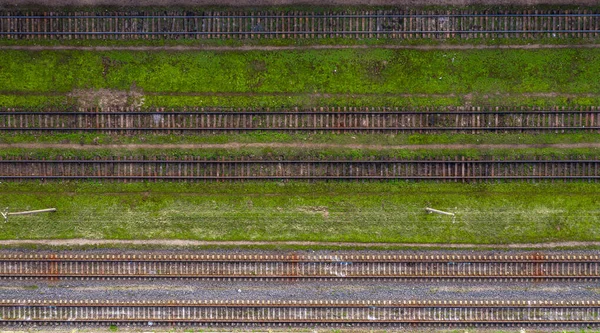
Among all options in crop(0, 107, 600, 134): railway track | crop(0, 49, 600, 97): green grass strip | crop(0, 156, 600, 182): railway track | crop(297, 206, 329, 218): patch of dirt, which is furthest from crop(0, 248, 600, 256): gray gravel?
crop(0, 49, 600, 97): green grass strip

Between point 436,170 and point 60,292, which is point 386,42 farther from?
point 60,292

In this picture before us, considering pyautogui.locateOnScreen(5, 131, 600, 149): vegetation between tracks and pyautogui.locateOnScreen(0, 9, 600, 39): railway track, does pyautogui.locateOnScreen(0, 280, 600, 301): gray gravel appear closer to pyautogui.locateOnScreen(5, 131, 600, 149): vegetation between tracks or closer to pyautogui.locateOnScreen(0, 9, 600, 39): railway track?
pyautogui.locateOnScreen(5, 131, 600, 149): vegetation between tracks

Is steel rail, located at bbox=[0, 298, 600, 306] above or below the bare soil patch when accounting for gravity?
below

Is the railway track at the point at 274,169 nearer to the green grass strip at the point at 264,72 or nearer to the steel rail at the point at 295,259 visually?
the green grass strip at the point at 264,72

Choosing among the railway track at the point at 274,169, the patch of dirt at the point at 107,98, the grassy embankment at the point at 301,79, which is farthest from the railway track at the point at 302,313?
the patch of dirt at the point at 107,98

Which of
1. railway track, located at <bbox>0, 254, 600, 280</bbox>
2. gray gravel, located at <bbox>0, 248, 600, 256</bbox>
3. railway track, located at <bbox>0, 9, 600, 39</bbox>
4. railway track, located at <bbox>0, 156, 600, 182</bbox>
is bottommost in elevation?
railway track, located at <bbox>0, 254, 600, 280</bbox>

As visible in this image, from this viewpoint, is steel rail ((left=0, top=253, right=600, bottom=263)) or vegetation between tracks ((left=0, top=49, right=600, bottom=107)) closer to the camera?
steel rail ((left=0, top=253, right=600, bottom=263))
